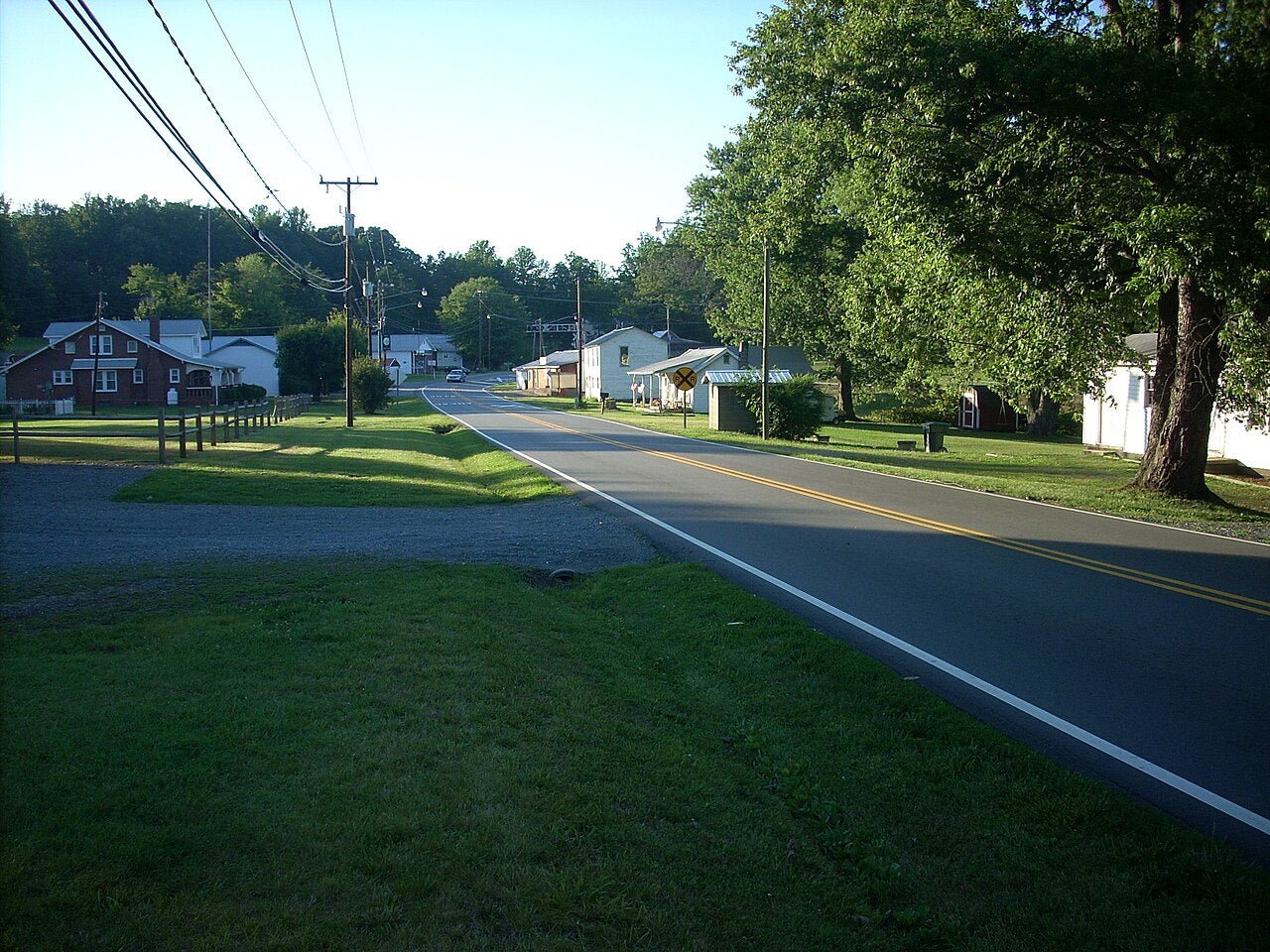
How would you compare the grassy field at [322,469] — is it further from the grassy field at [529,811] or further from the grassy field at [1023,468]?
the grassy field at [529,811]

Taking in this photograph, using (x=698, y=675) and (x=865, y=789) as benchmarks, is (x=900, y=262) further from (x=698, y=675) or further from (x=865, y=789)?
(x=865, y=789)

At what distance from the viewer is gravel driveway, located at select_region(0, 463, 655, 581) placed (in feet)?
38.1

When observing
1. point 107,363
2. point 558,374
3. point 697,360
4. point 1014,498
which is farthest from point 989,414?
point 558,374

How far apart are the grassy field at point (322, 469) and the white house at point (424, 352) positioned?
121222mm

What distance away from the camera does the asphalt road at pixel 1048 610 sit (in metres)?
5.88

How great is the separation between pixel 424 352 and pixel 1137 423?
13727 centimetres

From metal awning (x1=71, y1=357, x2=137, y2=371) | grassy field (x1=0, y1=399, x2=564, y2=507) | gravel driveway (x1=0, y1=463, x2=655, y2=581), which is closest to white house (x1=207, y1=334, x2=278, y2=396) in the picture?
metal awning (x1=71, y1=357, x2=137, y2=371)

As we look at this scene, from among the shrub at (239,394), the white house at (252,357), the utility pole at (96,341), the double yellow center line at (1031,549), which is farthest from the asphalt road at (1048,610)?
the white house at (252,357)

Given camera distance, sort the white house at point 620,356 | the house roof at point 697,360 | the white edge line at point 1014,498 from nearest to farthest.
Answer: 1. the white edge line at point 1014,498
2. the house roof at point 697,360
3. the white house at point 620,356

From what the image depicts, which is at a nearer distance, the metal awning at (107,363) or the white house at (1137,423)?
the white house at (1137,423)

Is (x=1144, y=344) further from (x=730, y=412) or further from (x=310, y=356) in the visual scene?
(x=310, y=356)

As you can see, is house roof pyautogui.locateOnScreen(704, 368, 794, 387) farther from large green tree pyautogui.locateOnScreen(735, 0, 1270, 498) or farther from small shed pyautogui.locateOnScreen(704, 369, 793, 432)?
large green tree pyautogui.locateOnScreen(735, 0, 1270, 498)

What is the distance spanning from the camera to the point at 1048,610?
30.6 ft

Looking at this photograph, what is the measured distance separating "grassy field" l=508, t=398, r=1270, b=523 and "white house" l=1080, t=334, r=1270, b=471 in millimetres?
1112
